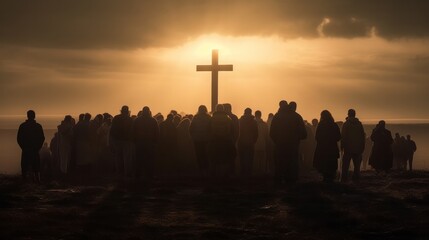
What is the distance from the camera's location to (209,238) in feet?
36.4

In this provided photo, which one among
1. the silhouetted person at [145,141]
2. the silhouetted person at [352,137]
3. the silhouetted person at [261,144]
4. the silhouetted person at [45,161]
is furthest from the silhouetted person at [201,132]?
the silhouetted person at [45,161]

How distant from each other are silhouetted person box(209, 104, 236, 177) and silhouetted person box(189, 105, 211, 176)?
34 centimetres

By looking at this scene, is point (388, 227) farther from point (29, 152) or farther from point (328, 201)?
point (29, 152)

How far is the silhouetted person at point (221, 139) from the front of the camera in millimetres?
19516

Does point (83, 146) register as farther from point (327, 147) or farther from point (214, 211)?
point (214, 211)

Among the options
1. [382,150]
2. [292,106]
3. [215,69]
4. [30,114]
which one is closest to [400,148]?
[382,150]

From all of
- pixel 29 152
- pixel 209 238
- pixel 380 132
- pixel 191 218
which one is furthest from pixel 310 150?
pixel 209 238

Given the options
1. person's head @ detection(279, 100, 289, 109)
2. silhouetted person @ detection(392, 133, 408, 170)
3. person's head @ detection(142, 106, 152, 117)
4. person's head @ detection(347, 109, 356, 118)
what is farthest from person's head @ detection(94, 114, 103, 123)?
silhouetted person @ detection(392, 133, 408, 170)

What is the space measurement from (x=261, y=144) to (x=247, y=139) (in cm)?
217

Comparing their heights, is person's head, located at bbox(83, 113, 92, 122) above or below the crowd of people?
above

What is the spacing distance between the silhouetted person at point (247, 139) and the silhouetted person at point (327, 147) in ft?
7.07

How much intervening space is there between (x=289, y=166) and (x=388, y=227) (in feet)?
22.8

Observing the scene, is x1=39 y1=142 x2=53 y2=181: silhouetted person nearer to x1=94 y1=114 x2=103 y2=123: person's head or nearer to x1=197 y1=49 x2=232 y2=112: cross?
x1=94 y1=114 x2=103 y2=123: person's head

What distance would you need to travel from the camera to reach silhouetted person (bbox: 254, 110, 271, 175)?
2248cm
